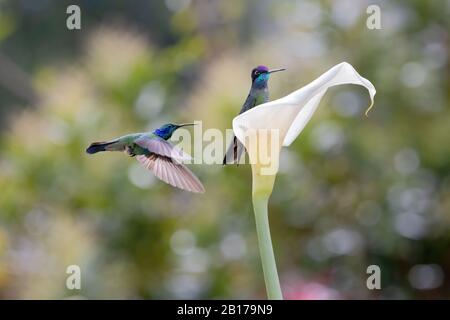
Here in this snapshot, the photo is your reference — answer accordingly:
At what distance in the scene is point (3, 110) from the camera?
2.15 m

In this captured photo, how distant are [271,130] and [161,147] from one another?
40 millimetres

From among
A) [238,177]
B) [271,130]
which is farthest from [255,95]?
[238,177]

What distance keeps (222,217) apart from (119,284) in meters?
0.20

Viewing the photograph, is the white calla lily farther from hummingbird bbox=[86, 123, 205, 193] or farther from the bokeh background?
the bokeh background

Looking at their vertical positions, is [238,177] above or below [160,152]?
above

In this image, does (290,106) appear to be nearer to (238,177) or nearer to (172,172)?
(172,172)

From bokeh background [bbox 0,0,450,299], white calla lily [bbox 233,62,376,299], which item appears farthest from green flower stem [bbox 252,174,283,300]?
bokeh background [bbox 0,0,450,299]

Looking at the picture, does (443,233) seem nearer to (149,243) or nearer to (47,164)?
(149,243)

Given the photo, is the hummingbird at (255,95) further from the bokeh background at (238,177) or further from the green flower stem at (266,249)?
the bokeh background at (238,177)

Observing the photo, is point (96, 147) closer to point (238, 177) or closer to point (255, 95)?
point (255, 95)

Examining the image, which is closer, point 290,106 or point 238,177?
point 290,106

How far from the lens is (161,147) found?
0.24m

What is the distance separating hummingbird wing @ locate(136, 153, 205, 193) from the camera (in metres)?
0.22
